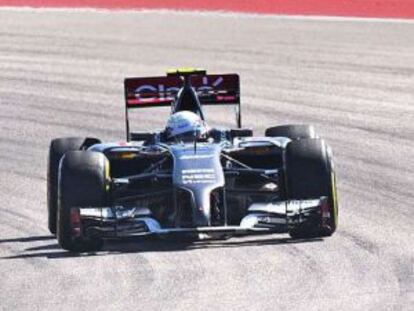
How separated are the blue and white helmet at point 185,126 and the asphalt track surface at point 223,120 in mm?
1493

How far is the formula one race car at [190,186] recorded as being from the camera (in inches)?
655

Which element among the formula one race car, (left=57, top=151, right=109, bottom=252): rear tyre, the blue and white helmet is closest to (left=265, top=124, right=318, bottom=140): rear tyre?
the formula one race car

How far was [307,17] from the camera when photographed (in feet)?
125

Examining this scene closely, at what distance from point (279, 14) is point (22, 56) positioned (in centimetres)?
757

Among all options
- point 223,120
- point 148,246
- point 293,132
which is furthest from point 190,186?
point 223,120

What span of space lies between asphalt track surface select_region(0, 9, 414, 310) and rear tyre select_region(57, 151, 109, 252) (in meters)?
0.24

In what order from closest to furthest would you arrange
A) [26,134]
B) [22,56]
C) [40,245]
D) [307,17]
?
1. [40,245]
2. [26,134]
3. [22,56]
4. [307,17]

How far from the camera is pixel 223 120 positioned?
26.9 meters

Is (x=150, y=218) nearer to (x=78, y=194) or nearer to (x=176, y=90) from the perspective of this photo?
(x=78, y=194)

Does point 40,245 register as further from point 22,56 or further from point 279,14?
point 279,14

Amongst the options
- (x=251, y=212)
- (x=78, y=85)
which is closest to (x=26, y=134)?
(x=78, y=85)

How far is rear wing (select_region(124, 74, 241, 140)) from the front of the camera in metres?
19.3

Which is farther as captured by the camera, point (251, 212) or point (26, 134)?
point (26, 134)

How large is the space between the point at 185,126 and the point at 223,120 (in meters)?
8.66
